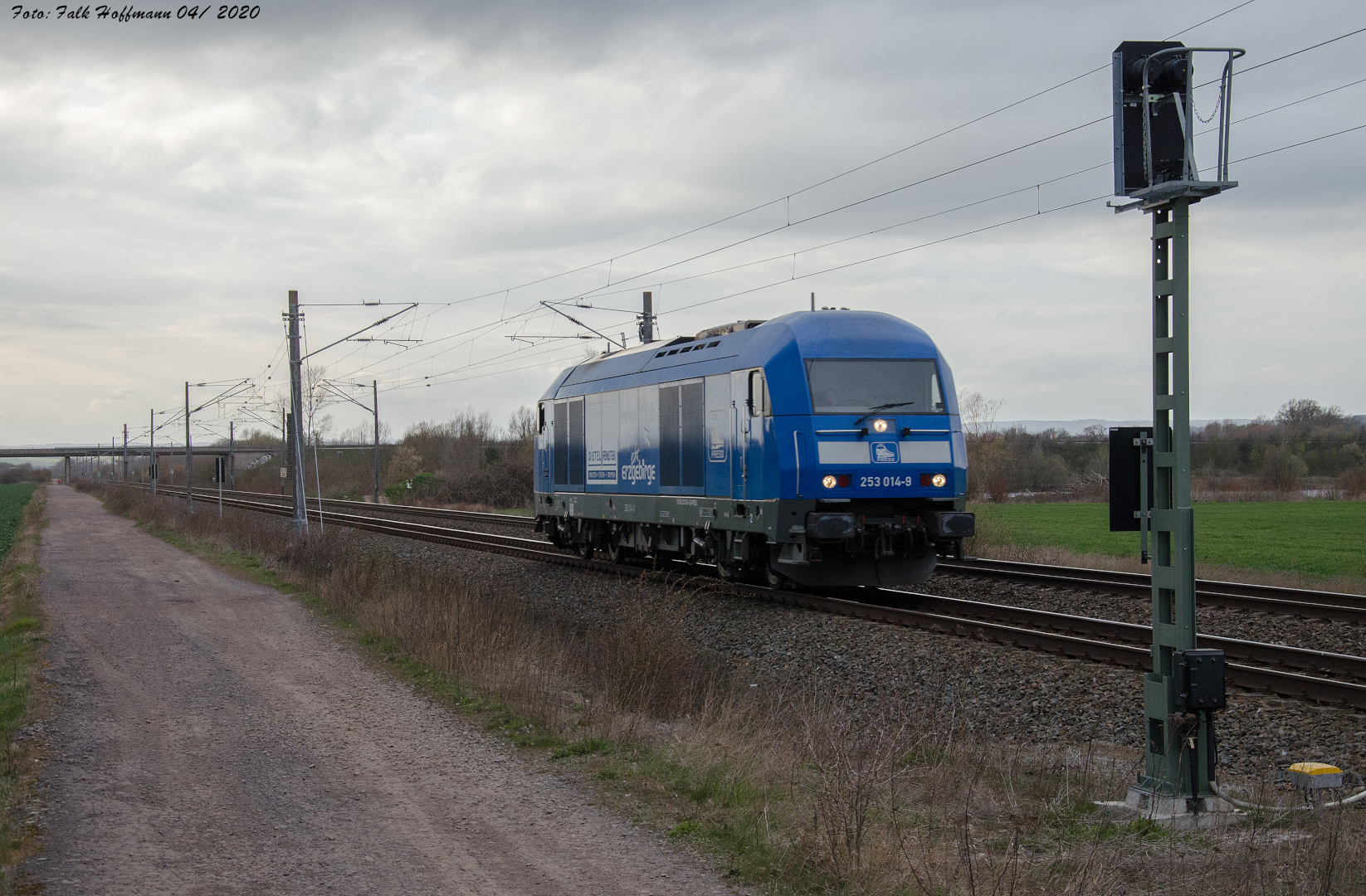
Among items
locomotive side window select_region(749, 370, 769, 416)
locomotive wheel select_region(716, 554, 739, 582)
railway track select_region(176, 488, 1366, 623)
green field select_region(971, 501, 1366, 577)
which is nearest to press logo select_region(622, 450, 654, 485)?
locomotive wheel select_region(716, 554, 739, 582)

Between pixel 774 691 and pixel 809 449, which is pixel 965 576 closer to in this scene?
pixel 809 449

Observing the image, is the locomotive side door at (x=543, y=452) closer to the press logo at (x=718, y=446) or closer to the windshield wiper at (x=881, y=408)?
the press logo at (x=718, y=446)

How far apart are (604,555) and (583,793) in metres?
16.7

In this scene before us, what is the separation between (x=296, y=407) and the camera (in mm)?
24453

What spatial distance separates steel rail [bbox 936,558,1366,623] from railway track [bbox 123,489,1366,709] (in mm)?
1549

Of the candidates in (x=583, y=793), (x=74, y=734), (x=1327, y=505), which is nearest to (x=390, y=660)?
(x=74, y=734)

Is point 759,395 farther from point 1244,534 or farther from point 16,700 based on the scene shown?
point 1244,534

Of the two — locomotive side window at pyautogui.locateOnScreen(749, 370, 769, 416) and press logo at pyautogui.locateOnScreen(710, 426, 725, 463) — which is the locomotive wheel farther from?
locomotive side window at pyautogui.locateOnScreen(749, 370, 769, 416)

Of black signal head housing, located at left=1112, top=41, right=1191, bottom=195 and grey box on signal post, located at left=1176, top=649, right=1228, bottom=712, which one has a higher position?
black signal head housing, located at left=1112, top=41, right=1191, bottom=195

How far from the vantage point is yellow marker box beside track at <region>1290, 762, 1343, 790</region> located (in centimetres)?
637

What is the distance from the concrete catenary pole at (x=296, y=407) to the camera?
24.7 metres

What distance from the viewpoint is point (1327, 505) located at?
157 feet

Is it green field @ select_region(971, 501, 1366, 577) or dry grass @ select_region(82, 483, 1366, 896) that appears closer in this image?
dry grass @ select_region(82, 483, 1366, 896)

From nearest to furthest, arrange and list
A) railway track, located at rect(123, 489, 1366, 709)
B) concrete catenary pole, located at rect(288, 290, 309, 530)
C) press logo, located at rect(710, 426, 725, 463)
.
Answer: railway track, located at rect(123, 489, 1366, 709) → press logo, located at rect(710, 426, 725, 463) → concrete catenary pole, located at rect(288, 290, 309, 530)
